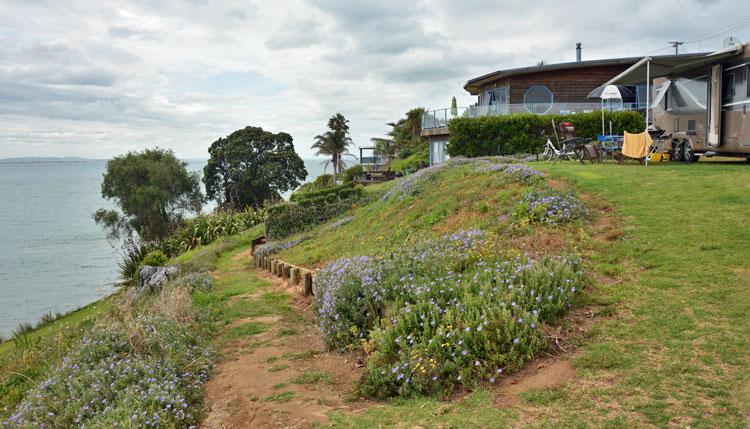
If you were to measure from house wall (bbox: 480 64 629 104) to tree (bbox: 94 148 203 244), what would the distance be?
78.3 ft

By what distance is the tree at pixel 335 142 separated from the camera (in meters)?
57.3

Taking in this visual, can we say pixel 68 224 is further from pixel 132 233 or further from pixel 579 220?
pixel 579 220

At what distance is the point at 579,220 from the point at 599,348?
14.2 feet

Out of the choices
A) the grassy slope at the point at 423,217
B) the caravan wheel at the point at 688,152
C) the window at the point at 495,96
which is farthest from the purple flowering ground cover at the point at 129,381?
the window at the point at 495,96

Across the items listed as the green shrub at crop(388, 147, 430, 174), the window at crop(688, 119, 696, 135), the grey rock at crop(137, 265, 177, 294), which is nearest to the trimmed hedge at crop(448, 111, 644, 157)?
the window at crop(688, 119, 696, 135)

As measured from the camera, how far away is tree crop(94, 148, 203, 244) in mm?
39469

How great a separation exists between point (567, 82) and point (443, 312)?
93.8 ft

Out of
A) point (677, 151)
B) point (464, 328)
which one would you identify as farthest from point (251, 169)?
point (464, 328)

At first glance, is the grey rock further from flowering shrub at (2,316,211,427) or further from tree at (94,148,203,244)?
tree at (94,148,203,244)

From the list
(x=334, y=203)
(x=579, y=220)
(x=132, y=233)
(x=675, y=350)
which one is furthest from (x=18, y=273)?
(x=675, y=350)

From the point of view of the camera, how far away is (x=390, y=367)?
5.43 meters

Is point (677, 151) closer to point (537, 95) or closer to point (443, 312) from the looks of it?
point (443, 312)

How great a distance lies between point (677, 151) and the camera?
16016mm

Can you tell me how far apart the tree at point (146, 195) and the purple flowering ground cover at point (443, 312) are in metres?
34.7
